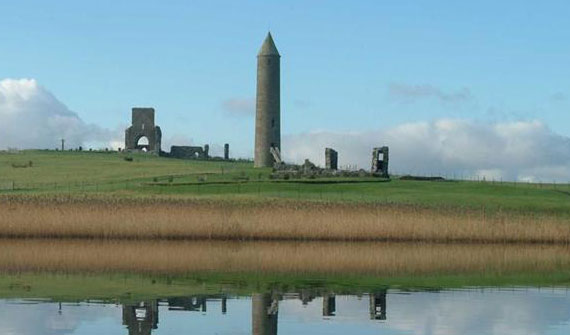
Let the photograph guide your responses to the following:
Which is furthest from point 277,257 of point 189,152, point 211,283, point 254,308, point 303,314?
point 189,152

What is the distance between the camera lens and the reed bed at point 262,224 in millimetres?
45172

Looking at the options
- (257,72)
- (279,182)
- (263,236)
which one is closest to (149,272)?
(263,236)

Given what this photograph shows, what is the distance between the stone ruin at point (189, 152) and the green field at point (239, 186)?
37.2 feet

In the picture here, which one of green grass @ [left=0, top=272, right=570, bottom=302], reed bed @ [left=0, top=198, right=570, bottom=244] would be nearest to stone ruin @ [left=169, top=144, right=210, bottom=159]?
reed bed @ [left=0, top=198, right=570, bottom=244]

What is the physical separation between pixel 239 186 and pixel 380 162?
11622 mm

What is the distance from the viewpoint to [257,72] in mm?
77812

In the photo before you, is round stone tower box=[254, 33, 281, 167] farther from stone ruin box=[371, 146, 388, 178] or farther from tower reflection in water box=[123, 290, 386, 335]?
tower reflection in water box=[123, 290, 386, 335]

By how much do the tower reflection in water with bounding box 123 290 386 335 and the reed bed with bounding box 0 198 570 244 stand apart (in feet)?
52.6

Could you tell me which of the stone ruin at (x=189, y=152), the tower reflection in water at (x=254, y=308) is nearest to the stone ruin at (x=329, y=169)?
the stone ruin at (x=189, y=152)

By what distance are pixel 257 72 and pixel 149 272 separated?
4539 cm

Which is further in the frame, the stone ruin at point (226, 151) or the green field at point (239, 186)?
the stone ruin at point (226, 151)

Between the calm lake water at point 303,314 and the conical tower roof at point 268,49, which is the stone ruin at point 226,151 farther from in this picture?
the calm lake water at point 303,314

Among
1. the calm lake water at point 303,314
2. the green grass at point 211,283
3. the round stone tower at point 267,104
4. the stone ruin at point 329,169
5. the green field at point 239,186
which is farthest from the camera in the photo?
the round stone tower at point 267,104

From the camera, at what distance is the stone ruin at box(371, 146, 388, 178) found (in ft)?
226
